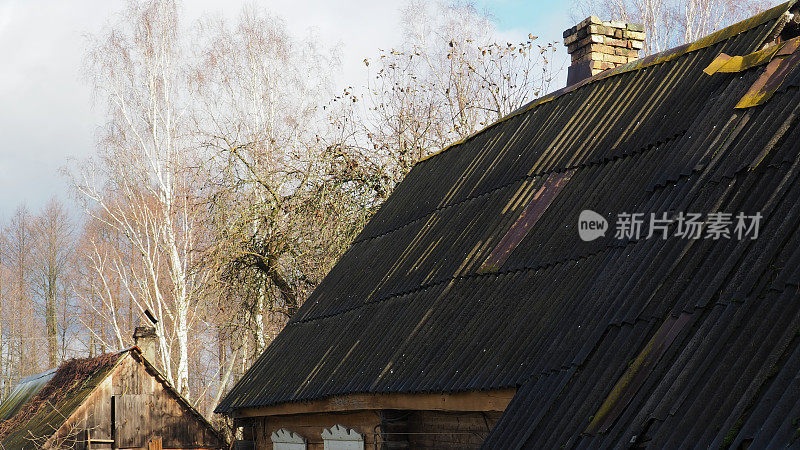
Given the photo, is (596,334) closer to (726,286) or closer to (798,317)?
(726,286)

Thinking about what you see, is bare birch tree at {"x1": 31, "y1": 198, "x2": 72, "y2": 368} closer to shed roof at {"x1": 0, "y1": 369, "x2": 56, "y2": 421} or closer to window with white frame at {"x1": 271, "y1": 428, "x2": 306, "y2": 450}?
shed roof at {"x1": 0, "y1": 369, "x2": 56, "y2": 421}

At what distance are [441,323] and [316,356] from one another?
2662 millimetres

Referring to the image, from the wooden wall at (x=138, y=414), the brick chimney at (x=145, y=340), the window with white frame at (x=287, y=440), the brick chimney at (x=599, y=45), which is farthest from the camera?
the brick chimney at (x=145, y=340)

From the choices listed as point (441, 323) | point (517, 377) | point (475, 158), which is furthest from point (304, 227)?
point (517, 377)

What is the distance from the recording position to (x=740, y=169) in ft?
18.3

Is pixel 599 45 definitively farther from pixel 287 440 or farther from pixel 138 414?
pixel 138 414

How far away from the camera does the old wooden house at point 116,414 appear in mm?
17391

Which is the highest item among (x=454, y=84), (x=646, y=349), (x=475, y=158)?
(x=454, y=84)

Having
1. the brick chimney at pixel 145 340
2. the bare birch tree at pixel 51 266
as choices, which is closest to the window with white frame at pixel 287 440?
the brick chimney at pixel 145 340

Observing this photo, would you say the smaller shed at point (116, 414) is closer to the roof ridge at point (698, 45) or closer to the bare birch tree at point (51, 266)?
the roof ridge at point (698, 45)

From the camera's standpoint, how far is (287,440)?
453 inches

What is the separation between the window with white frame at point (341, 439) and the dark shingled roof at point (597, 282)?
2.09 ft

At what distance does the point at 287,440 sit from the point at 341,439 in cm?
164

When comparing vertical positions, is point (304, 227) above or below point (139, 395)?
above
